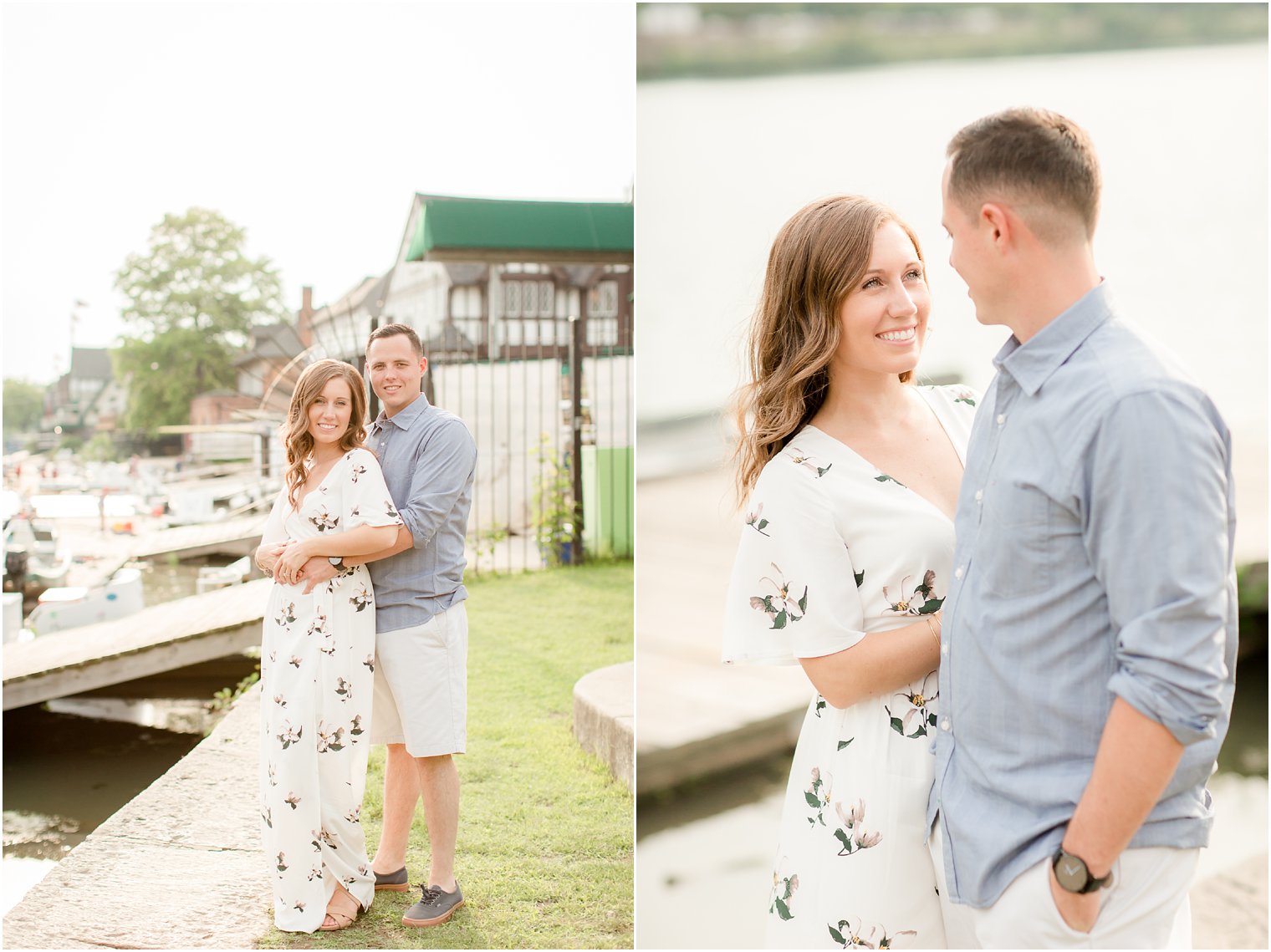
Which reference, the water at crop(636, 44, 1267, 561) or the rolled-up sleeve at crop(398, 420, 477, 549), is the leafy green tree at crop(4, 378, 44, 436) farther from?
the water at crop(636, 44, 1267, 561)

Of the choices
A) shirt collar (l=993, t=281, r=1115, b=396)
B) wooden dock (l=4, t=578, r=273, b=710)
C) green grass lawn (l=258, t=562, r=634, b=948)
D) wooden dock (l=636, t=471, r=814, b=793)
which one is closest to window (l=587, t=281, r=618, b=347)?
green grass lawn (l=258, t=562, r=634, b=948)

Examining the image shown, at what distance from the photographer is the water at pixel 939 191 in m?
2.29

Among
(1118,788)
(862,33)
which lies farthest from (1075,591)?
(862,33)

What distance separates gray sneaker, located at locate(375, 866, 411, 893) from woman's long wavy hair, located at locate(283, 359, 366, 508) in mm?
907

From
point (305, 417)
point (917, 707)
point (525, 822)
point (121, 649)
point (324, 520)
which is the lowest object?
point (525, 822)

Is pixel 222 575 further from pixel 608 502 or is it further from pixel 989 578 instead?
pixel 989 578

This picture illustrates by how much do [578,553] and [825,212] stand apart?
398cm

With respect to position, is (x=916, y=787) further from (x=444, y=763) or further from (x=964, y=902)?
(x=444, y=763)

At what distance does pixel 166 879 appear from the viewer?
2.37 m

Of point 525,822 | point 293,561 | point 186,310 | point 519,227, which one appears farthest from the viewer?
point 186,310

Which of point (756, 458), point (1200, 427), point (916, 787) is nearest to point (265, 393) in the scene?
point (756, 458)

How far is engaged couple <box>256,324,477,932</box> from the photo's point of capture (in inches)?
84.9

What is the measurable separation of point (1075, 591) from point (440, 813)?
1777mm

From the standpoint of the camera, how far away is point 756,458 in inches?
47.7
